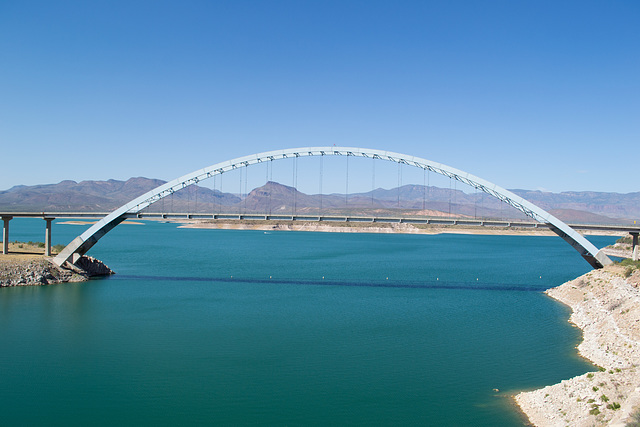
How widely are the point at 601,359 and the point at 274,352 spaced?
1361 cm

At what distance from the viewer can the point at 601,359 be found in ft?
68.7

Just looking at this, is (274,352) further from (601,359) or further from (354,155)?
(354,155)

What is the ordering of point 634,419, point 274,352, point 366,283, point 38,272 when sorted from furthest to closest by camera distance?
point 366,283
point 38,272
point 274,352
point 634,419

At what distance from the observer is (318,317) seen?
28.7 m

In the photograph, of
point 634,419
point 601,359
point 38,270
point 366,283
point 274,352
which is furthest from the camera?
point 366,283

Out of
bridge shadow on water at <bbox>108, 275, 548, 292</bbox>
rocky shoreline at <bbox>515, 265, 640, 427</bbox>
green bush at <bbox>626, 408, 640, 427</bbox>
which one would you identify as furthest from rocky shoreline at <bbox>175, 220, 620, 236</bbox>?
green bush at <bbox>626, 408, 640, 427</bbox>

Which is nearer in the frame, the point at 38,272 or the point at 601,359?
the point at 601,359

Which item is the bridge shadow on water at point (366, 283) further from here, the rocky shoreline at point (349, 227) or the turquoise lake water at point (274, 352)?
the rocky shoreline at point (349, 227)

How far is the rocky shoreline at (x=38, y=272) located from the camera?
118ft

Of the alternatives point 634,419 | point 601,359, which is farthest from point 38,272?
point 634,419

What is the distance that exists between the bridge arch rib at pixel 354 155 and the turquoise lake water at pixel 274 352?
3.73 m

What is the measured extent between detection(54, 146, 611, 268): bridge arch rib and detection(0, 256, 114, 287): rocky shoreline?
0.85m

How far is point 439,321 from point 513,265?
39.2 metres

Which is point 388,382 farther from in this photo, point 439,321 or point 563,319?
point 563,319
